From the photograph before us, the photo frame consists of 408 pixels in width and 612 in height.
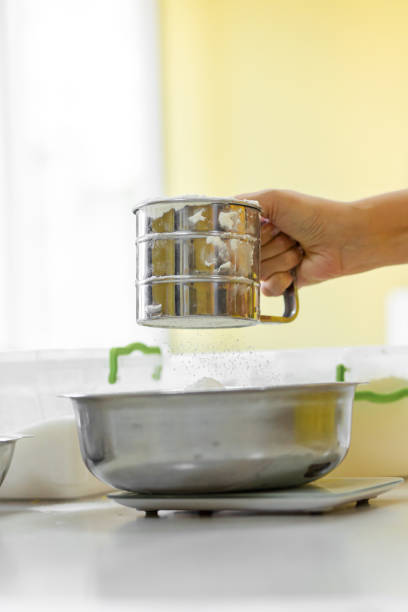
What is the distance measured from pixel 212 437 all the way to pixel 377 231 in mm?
593

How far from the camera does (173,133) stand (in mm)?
2852

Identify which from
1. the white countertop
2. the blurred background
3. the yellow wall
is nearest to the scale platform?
the white countertop

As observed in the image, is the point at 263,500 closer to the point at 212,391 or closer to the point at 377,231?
the point at 212,391

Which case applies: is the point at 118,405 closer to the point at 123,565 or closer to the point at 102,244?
the point at 123,565

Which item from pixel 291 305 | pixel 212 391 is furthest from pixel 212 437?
pixel 291 305

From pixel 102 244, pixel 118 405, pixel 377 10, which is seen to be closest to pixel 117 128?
pixel 102 244

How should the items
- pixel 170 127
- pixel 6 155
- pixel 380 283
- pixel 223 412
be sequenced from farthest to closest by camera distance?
pixel 170 127, pixel 380 283, pixel 6 155, pixel 223 412

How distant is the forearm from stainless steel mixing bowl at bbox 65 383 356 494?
20.2 inches

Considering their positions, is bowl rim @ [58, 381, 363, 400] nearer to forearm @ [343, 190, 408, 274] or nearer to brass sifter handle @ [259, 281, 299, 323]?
brass sifter handle @ [259, 281, 299, 323]

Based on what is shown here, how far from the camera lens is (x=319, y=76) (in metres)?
2.76

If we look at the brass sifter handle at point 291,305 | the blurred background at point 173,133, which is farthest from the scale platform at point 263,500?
the blurred background at point 173,133

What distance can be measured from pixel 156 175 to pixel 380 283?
2.79 feet

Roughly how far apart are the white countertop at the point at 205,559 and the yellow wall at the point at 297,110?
6.86 ft

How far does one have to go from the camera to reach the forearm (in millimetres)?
1009
